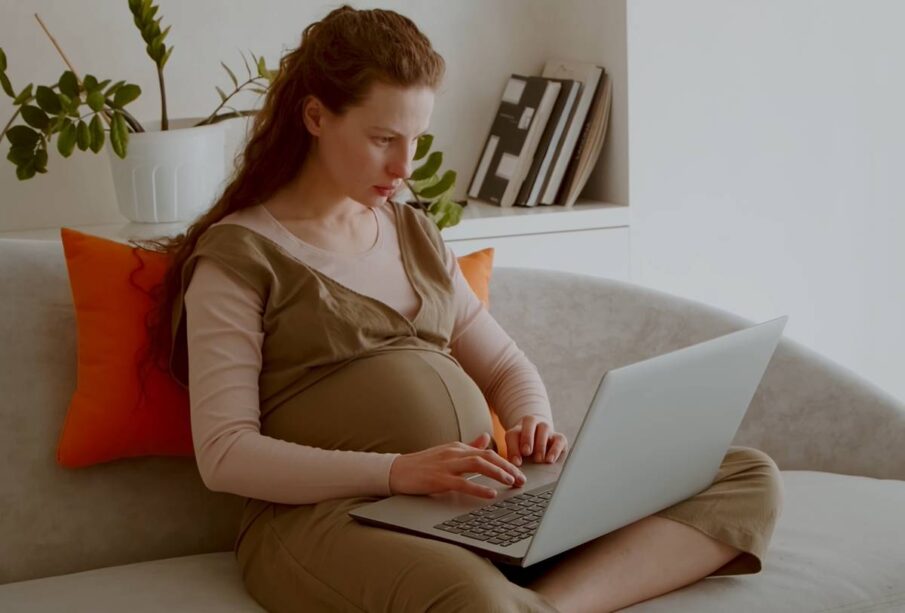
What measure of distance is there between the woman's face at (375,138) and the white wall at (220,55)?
29.0 inches

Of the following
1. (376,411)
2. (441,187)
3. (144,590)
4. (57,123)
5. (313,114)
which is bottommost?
(144,590)

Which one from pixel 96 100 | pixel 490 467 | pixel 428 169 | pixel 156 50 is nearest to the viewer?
pixel 490 467

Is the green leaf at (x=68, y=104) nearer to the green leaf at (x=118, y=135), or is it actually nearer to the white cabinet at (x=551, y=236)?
the green leaf at (x=118, y=135)

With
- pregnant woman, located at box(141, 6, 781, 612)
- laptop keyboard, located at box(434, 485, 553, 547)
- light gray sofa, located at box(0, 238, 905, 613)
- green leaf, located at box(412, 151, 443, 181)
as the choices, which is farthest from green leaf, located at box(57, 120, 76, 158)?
laptop keyboard, located at box(434, 485, 553, 547)

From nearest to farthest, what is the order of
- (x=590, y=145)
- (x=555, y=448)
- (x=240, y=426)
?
1. (x=240, y=426)
2. (x=555, y=448)
3. (x=590, y=145)

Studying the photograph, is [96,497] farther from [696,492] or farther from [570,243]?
[570,243]

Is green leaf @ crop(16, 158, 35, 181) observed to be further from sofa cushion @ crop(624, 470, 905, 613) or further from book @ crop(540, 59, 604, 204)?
sofa cushion @ crop(624, 470, 905, 613)

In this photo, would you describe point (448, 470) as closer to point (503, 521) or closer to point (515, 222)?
point (503, 521)

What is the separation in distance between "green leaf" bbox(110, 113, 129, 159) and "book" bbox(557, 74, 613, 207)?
95cm

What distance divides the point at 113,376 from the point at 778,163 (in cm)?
173

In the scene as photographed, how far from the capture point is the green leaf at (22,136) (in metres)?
2.32

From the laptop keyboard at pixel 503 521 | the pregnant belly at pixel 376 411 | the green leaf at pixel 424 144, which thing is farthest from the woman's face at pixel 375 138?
the green leaf at pixel 424 144

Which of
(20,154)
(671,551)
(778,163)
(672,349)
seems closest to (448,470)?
(671,551)

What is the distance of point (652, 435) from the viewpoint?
144 centimetres
